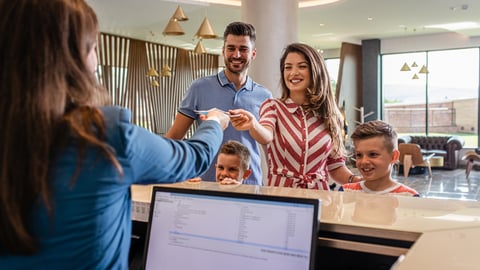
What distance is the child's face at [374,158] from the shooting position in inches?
87.1

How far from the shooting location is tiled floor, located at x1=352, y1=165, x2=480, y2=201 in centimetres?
892

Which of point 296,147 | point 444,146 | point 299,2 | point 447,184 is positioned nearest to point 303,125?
point 296,147

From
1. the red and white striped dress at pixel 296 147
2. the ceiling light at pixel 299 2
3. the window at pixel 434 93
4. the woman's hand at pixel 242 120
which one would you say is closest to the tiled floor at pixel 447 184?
the window at pixel 434 93

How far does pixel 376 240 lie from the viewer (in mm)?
1148

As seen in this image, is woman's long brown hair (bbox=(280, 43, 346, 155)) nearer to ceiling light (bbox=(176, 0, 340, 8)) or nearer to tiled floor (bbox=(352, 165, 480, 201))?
tiled floor (bbox=(352, 165, 480, 201))

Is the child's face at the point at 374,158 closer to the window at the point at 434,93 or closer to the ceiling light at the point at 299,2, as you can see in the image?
the ceiling light at the point at 299,2

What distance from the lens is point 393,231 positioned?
42.2 inches

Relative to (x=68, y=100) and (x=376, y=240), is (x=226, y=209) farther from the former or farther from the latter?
(x=68, y=100)

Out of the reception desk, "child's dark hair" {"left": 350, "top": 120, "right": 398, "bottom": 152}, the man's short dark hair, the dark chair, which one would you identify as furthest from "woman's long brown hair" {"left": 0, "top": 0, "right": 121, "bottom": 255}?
the dark chair

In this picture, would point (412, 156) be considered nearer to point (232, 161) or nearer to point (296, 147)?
point (232, 161)

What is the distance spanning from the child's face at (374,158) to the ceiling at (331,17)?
719 cm

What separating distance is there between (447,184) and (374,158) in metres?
9.07

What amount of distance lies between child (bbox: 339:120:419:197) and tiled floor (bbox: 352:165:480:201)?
6406mm

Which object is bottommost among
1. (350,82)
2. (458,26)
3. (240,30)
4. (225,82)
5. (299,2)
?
(225,82)
